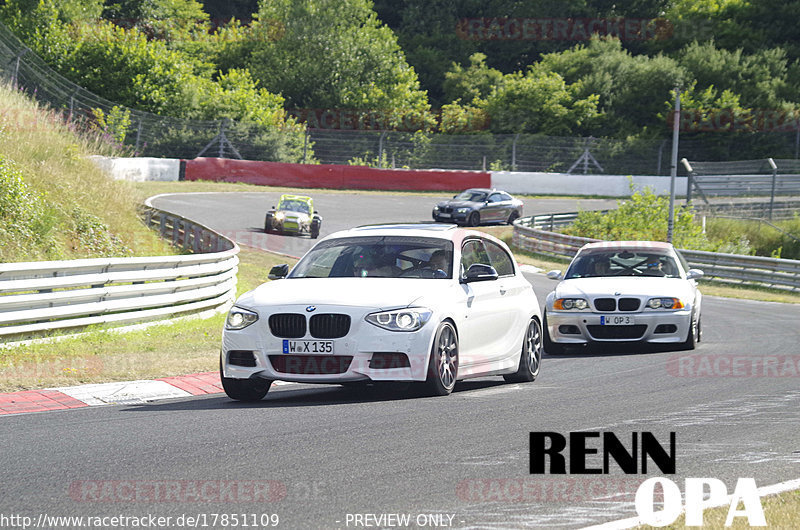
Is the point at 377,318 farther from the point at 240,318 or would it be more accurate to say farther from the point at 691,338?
the point at 691,338

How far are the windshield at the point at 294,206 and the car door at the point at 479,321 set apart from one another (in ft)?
75.3

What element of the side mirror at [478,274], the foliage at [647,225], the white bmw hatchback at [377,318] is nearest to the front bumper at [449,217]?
the foliage at [647,225]

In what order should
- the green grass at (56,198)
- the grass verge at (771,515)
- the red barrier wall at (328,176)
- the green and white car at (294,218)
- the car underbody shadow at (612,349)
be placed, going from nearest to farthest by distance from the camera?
the grass verge at (771,515) < the car underbody shadow at (612,349) < the green grass at (56,198) < the green and white car at (294,218) < the red barrier wall at (328,176)

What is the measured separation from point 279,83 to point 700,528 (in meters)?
72.0

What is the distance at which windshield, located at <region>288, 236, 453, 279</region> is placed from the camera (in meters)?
10.2

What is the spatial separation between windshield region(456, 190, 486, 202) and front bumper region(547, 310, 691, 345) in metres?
26.6

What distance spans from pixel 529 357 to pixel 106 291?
6020 millimetres

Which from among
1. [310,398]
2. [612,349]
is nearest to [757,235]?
[612,349]

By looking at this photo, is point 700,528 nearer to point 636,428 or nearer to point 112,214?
point 636,428

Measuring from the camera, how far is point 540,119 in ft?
238

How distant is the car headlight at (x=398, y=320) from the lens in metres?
9.04

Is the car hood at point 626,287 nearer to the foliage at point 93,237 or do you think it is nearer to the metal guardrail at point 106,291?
the metal guardrail at point 106,291

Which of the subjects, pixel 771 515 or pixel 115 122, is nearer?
pixel 771 515

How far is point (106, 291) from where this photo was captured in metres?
14.4
